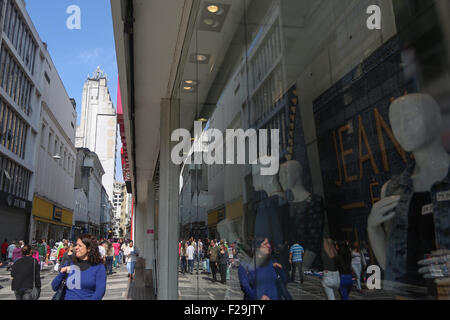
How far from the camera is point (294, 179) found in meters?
1.67

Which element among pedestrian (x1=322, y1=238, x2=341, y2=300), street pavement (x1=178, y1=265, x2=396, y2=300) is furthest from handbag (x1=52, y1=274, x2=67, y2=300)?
pedestrian (x1=322, y1=238, x2=341, y2=300)

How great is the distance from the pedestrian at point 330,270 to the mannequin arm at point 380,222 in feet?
0.79

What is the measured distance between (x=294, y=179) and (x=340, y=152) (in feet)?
1.51

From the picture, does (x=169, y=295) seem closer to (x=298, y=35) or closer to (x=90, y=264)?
(x=90, y=264)

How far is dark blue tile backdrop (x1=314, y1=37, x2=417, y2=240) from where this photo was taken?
3.27 feet

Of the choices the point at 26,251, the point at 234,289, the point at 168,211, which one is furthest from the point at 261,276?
the point at 26,251

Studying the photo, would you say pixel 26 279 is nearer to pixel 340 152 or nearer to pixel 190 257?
pixel 190 257

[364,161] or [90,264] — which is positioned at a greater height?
[364,161]

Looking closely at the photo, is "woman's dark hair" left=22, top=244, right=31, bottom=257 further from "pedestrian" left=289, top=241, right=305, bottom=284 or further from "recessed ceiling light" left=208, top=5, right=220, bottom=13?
"pedestrian" left=289, top=241, right=305, bottom=284

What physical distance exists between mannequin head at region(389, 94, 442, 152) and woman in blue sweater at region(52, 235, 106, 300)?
10.6ft

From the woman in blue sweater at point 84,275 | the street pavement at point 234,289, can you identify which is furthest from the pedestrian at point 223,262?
the woman in blue sweater at point 84,275
